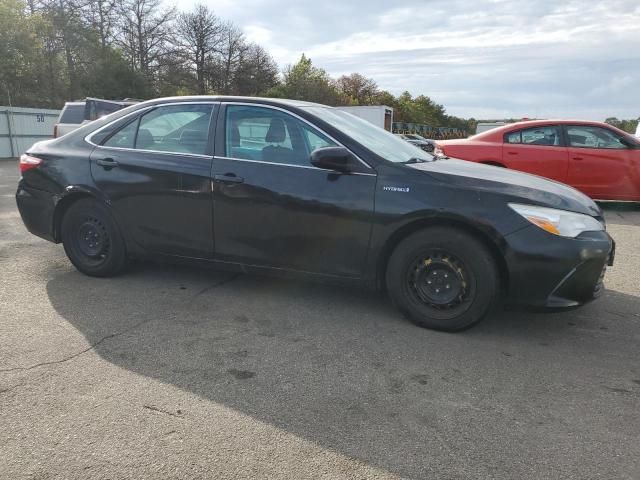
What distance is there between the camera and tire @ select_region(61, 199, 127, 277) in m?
4.64

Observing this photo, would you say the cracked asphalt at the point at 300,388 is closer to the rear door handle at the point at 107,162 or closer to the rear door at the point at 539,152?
the rear door handle at the point at 107,162

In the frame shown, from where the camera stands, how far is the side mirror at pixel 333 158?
3.68 meters

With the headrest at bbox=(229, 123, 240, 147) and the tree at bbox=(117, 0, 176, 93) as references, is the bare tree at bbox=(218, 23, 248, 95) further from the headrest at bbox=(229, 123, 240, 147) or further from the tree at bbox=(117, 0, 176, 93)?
the headrest at bbox=(229, 123, 240, 147)

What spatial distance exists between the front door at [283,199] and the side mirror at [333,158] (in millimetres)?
66

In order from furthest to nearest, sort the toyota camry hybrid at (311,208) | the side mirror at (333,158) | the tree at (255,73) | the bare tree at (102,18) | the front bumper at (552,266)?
1. the tree at (255,73)
2. the bare tree at (102,18)
3. the side mirror at (333,158)
4. the toyota camry hybrid at (311,208)
5. the front bumper at (552,266)

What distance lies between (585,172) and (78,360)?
821 cm

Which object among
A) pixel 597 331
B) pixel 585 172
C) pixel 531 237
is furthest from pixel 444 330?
pixel 585 172

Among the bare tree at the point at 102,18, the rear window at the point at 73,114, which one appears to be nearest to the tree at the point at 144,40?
the bare tree at the point at 102,18

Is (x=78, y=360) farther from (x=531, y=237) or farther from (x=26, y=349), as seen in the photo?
(x=531, y=237)

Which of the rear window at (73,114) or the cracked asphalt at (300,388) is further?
the rear window at (73,114)

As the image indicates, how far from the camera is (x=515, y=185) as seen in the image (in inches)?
143

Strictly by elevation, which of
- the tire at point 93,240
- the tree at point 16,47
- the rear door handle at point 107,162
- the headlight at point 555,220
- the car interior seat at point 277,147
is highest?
the tree at point 16,47

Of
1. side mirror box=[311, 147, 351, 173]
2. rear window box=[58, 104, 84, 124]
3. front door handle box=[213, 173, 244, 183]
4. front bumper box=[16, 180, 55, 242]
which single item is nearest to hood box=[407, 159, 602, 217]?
side mirror box=[311, 147, 351, 173]

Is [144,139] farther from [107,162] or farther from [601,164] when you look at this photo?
[601,164]
